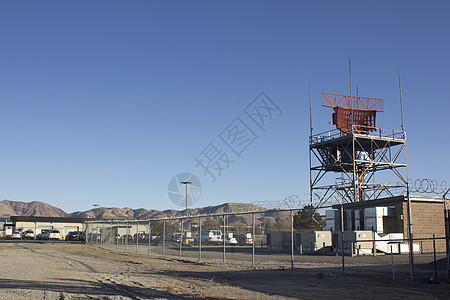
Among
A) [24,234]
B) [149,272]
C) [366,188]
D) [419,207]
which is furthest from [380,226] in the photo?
[24,234]

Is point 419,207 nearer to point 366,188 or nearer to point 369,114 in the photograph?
point 366,188

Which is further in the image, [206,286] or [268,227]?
Answer: [268,227]

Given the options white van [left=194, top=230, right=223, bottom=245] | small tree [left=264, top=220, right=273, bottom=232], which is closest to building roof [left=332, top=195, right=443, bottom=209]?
small tree [left=264, top=220, right=273, bottom=232]

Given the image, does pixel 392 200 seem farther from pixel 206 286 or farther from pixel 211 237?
pixel 211 237

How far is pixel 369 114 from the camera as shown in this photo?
52844mm

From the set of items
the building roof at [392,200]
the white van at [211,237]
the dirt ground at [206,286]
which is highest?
the building roof at [392,200]

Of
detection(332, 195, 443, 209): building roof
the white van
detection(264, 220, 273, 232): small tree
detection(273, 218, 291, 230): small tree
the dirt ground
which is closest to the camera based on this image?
the dirt ground

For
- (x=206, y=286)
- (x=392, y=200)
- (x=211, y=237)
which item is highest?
(x=392, y=200)

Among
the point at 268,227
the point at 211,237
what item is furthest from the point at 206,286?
the point at 268,227

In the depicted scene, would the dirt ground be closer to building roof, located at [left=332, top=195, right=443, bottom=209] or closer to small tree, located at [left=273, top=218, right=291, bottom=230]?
building roof, located at [left=332, top=195, right=443, bottom=209]

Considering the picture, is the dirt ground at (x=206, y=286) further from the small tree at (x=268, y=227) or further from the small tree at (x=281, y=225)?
the small tree at (x=281, y=225)

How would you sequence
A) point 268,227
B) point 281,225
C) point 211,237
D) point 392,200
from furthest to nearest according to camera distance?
point 281,225 → point 268,227 → point 211,237 → point 392,200

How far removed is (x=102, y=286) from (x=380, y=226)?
85.2ft

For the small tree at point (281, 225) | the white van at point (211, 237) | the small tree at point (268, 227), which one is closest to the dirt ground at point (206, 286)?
the small tree at point (268, 227)
